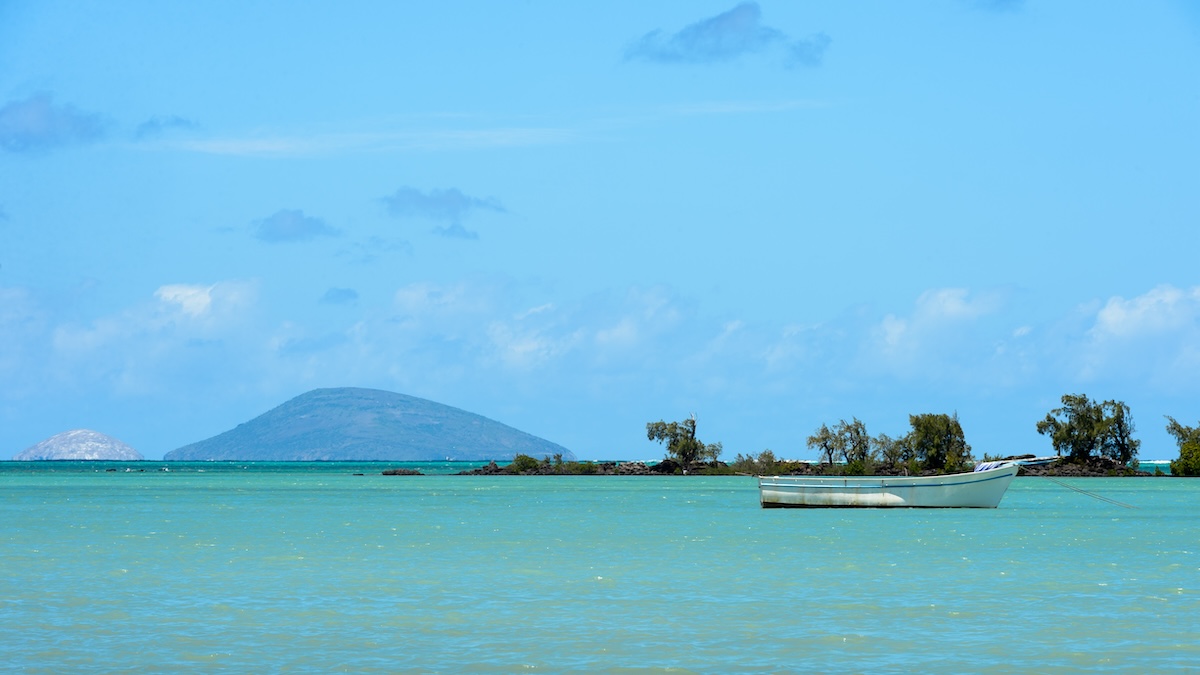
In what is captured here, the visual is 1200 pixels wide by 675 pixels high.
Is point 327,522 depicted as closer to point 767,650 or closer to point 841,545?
point 841,545

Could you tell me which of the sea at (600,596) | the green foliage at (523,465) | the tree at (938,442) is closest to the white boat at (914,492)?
the sea at (600,596)

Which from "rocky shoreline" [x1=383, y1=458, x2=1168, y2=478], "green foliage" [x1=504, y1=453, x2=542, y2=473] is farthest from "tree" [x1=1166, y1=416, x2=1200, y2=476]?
"green foliage" [x1=504, y1=453, x2=542, y2=473]

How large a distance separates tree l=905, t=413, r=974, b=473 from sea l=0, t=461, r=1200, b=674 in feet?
231

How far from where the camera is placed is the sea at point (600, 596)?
25.5 meters

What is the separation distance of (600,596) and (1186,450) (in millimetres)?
137579

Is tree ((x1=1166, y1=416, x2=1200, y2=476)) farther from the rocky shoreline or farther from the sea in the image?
the sea

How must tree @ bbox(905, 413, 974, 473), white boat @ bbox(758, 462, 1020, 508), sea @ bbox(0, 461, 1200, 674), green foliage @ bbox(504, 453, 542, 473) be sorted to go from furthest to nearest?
green foliage @ bbox(504, 453, 542, 473), tree @ bbox(905, 413, 974, 473), white boat @ bbox(758, 462, 1020, 508), sea @ bbox(0, 461, 1200, 674)

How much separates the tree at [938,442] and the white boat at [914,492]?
201 ft

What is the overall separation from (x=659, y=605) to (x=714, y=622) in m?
3.30

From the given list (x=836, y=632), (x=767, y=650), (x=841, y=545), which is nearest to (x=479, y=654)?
(x=767, y=650)

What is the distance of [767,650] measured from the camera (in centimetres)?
2603

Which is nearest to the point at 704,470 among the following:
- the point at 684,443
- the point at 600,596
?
the point at 684,443

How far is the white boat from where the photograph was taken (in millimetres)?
79562

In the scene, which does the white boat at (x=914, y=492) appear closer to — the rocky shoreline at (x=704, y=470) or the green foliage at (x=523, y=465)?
the rocky shoreline at (x=704, y=470)
